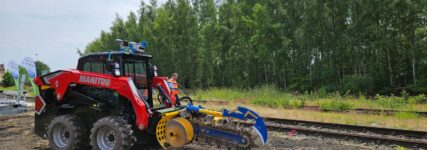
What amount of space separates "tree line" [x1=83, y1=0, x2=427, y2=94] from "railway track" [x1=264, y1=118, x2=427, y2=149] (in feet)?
39.4

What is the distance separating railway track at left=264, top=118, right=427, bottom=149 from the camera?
7828mm

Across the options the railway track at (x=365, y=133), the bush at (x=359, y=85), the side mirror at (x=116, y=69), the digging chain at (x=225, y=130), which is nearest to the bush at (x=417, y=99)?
the bush at (x=359, y=85)

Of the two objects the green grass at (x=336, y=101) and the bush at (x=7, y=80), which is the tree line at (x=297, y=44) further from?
the bush at (x=7, y=80)

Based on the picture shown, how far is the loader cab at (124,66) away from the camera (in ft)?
22.1

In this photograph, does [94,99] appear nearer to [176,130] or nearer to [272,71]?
[176,130]

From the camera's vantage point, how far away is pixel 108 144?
6609 millimetres

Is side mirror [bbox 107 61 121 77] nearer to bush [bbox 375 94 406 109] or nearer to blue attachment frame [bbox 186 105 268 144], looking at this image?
blue attachment frame [bbox 186 105 268 144]

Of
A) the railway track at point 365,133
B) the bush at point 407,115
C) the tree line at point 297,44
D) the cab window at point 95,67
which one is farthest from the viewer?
the tree line at point 297,44

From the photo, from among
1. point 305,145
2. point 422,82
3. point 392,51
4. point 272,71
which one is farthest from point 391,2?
point 305,145

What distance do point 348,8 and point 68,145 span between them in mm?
20315

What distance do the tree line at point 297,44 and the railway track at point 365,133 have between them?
39.4ft

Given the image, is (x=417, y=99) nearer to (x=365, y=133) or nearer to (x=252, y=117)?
(x=365, y=133)

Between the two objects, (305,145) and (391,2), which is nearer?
(305,145)

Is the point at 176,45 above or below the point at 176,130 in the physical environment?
above
